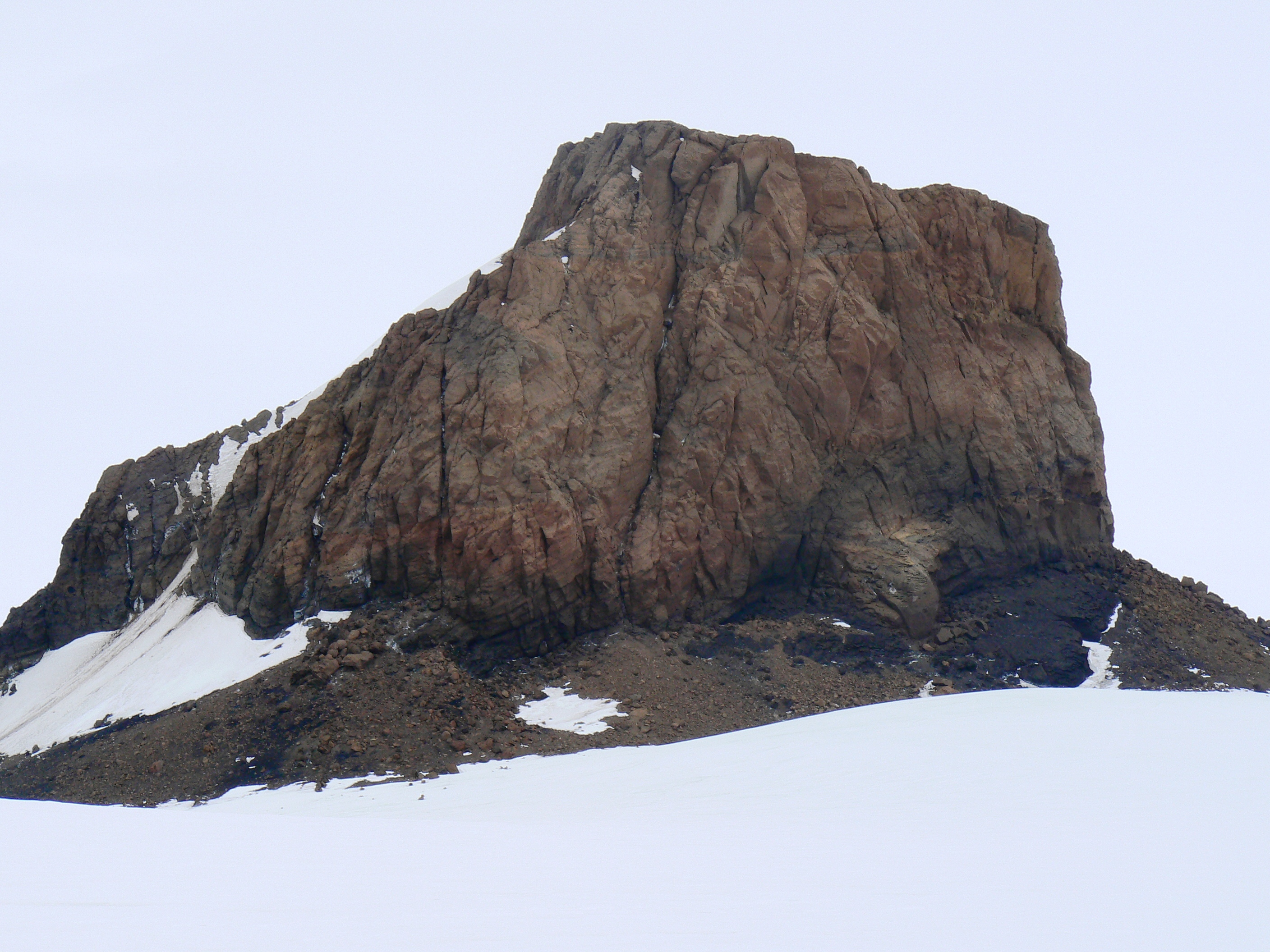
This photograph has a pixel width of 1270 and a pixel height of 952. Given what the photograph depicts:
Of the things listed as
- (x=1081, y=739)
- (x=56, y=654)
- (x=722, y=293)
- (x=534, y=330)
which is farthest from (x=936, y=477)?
(x=56, y=654)

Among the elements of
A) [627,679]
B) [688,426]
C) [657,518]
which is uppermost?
[688,426]

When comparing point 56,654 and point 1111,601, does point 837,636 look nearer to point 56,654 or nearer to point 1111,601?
point 1111,601

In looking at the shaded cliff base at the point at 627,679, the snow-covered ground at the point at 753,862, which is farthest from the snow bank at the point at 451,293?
the snow-covered ground at the point at 753,862

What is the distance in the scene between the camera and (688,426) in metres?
25.1

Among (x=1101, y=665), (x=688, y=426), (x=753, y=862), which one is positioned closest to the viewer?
(x=753, y=862)

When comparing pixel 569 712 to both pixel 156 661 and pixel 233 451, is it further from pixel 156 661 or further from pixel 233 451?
pixel 233 451

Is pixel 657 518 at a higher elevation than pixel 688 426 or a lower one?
lower

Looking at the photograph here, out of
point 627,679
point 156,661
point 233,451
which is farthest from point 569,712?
point 233,451

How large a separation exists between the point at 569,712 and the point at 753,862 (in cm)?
1326

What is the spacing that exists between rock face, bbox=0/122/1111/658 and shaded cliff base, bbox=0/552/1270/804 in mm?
939

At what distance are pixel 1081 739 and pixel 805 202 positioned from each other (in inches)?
703

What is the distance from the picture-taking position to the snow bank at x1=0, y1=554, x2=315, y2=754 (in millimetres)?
22391

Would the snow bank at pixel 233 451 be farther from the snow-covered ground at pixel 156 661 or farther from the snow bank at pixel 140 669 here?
the snow bank at pixel 140 669

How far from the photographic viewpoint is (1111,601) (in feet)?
85.7
